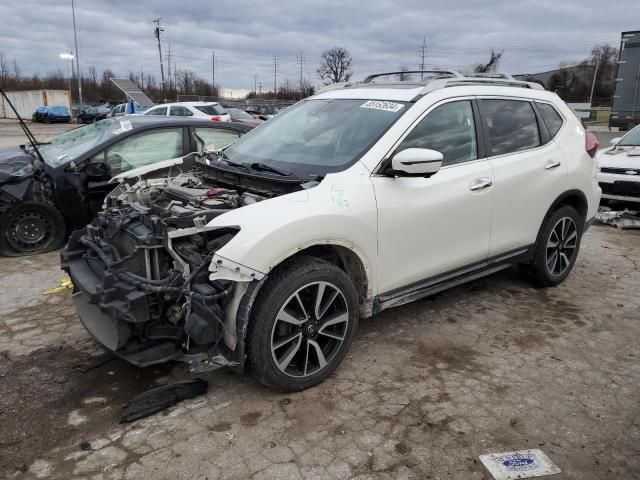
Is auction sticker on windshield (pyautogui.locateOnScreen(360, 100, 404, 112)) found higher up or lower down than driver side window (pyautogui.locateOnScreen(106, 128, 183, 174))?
higher up

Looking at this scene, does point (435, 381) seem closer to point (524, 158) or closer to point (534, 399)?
point (534, 399)

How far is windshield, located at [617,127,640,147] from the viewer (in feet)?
28.5

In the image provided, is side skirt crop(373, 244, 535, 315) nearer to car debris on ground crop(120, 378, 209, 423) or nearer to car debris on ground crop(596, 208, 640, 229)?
car debris on ground crop(120, 378, 209, 423)

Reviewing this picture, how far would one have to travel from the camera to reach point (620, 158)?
808cm

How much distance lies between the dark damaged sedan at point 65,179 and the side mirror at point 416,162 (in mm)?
2644

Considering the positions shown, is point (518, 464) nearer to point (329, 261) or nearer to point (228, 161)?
point (329, 261)

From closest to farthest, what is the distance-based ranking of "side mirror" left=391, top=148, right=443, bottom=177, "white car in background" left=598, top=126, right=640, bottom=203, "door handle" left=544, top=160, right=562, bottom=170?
"side mirror" left=391, top=148, right=443, bottom=177
"door handle" left=544, top=160, right=562, bottom=170
"white car in background" left=598, top=126, right=640, bottom=203

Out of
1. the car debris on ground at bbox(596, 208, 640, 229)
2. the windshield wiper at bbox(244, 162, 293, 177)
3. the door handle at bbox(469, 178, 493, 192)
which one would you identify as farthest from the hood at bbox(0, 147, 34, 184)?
the car debris on ground at bbox(596, 208, 640, 229)

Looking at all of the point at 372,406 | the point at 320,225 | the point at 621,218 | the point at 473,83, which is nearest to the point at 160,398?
the point at 372,406

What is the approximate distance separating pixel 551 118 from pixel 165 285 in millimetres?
3742

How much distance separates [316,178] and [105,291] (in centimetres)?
141

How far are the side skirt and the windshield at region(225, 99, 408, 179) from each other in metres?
0.96

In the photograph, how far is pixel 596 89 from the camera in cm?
5972

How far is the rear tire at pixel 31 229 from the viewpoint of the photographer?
18.5 feet
